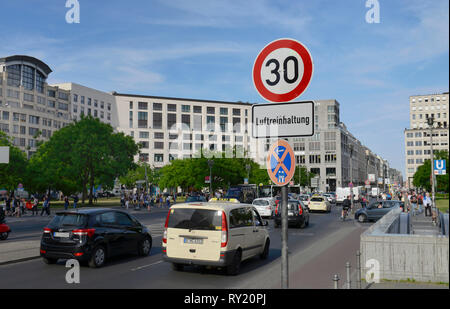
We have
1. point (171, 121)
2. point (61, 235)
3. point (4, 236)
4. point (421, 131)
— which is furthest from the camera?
point (421, 131)

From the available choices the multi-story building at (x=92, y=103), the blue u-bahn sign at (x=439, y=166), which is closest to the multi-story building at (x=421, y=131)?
the multi-story building at (x=92, y=103)

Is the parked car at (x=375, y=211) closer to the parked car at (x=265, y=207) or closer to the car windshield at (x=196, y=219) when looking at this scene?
the parked car at (x=265, y=207)

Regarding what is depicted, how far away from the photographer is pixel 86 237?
11078 millimetres

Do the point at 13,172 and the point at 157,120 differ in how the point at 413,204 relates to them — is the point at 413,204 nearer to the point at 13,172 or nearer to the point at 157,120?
the point at 13,172

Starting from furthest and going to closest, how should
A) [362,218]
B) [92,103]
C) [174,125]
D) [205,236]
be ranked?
[174,125]
[92,103]
[362,218]
[205,236]

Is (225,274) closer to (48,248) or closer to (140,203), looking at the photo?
(48,248)

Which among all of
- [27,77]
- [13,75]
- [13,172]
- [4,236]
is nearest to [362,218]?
[4,236]

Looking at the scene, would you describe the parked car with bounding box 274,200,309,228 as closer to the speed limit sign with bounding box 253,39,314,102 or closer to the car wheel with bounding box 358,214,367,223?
the car wheel with bounding box 358,214,367,223

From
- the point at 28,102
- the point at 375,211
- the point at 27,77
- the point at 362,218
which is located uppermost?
the point at 27,77

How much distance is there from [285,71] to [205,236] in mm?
6469

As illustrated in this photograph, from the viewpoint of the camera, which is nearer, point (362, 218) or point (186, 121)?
point (362, 218)

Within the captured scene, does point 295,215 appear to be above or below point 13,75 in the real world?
below

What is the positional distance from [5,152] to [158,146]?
103 m

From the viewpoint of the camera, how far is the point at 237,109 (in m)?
127
